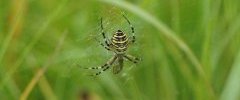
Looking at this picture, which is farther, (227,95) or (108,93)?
(108,93)

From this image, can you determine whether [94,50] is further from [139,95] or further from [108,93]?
[108,93]

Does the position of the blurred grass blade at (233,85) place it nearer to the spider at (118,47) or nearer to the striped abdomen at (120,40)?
the spider at (118,47)

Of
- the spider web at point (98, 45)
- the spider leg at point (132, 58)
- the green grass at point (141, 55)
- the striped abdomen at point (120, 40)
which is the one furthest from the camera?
the green grass at point (141, 55)

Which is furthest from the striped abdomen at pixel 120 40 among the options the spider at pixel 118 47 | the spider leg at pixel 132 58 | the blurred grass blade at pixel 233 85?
the blurred grass blade at pixel 233 85

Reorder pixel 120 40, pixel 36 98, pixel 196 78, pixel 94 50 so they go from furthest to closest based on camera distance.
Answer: pixel 36 98 < pixel 196 78 < pixel 94 50 < pixel 120 40

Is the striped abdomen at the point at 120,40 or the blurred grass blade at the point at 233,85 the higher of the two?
the blurred grass blade at the point at 233,85

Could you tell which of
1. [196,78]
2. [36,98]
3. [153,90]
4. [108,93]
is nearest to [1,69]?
[36,98]
